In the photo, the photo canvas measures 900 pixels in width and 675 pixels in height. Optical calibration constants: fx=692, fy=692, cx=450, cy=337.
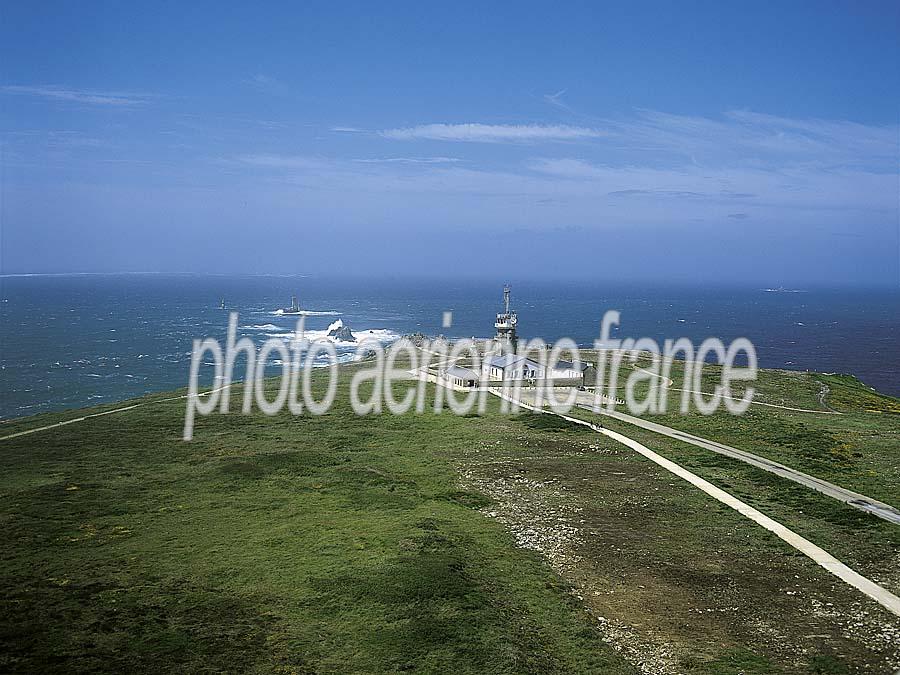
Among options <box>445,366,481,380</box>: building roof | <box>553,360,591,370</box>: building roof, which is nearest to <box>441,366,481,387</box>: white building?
<box>445,366,481,380</box>: building roof

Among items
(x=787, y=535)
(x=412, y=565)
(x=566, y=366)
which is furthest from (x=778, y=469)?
(x=566, y=366)

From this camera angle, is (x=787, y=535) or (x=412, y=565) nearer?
(x=412, y=565)

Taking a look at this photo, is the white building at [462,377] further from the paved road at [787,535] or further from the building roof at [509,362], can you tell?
the paved road at [787,535]

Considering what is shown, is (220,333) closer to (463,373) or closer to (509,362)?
(463,373)

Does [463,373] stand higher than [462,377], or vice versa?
[463,373]

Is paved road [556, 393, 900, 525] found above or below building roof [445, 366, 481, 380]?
below

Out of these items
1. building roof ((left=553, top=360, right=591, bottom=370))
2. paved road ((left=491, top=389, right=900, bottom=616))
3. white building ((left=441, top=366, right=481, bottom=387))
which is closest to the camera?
paved road ((left=491, top=389, right=900, bottom=616))

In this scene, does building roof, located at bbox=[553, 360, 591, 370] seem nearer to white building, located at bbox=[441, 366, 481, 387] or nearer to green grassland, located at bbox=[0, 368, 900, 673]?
white building, located at bbox=[441, 366, 481, 387]

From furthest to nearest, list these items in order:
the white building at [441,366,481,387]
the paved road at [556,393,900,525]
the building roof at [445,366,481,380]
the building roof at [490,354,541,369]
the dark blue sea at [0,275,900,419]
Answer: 1. the dark blue sea at [0,275,900,419]
2. the building roof at [490,354,541,369]
3. the building roof at [445,366,481,380]
4. the white building at [441,366,481,387]
5. the paved road at [556,393,900,525]

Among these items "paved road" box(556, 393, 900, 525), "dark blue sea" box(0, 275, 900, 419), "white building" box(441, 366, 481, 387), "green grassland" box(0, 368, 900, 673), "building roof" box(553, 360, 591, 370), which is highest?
"building roof" box(553, 360, 591, 370)

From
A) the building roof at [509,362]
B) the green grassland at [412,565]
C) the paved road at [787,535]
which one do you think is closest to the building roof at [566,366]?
the building roof at [509,362]
